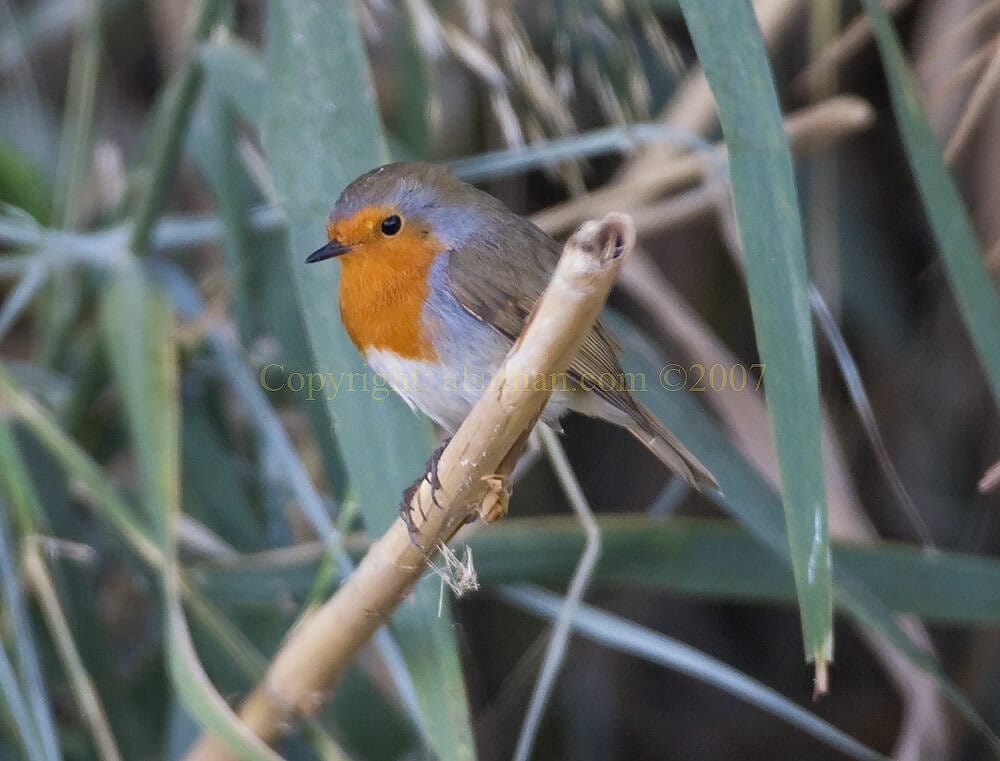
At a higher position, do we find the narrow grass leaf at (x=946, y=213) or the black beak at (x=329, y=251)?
the narrow grass leaf at (x=946, y=213)

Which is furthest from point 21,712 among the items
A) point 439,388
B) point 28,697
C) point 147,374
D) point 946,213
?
point 946,213

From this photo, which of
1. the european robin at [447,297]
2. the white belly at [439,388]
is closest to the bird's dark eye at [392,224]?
the european robin at [447,297]

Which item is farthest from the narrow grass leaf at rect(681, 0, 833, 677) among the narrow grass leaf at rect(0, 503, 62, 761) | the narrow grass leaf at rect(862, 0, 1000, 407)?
the narrow grass leaf at rect(0, 503, 62, 761)

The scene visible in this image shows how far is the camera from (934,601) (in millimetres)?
1560

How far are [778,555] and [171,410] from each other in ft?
2.94

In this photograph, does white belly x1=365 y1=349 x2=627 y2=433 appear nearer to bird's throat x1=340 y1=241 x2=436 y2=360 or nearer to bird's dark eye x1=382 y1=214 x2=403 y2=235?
bird's throat x1=340 y1=241 x2=436 y2=360

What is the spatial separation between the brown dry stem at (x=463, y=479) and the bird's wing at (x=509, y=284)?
0.32 meters

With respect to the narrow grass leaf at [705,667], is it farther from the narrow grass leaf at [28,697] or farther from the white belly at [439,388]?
the narrow grass leaf at [28,697]

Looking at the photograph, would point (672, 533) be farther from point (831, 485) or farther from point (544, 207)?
point (544, 207)

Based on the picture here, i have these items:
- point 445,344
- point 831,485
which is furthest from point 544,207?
point 445,344

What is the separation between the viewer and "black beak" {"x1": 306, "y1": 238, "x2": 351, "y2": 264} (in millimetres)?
1305

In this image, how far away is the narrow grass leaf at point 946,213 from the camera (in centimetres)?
117

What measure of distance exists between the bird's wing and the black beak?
0.50ft

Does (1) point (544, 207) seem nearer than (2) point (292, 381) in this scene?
No
